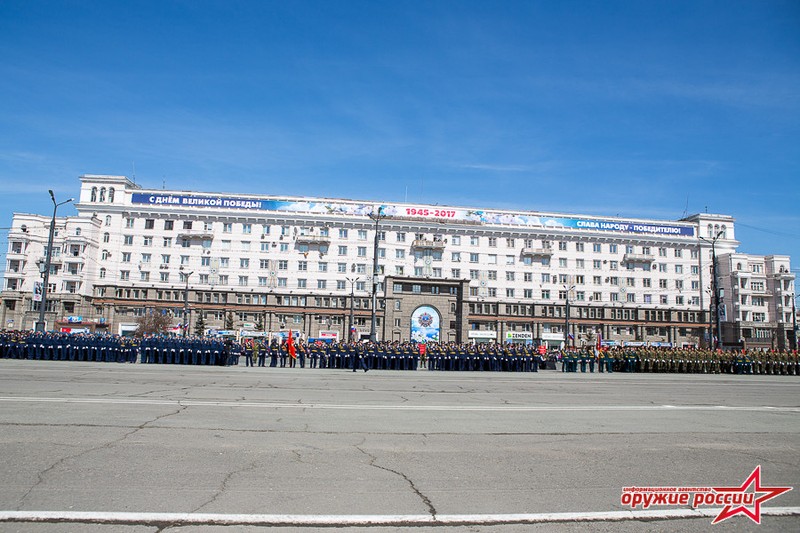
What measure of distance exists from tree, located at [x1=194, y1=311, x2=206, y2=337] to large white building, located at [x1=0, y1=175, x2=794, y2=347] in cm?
121

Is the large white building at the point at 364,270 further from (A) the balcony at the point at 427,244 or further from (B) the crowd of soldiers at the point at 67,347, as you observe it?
(B) the crowd of soldiers at the point at 67,347

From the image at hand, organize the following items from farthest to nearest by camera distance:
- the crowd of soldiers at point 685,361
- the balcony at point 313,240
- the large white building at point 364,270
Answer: the balcony at point 313,240, the large white building at point 364,270, the crowd of soldiers at point 685,361

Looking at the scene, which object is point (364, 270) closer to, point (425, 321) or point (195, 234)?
point (425, 321)

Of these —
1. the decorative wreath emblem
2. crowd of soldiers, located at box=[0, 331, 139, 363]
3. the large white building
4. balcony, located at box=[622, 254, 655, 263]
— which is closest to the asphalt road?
crowd of soldiers, located at box=[0, 331, 139, 363]

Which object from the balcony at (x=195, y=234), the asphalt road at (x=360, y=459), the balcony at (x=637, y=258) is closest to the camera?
the asphalt road at (x=360, y=459)

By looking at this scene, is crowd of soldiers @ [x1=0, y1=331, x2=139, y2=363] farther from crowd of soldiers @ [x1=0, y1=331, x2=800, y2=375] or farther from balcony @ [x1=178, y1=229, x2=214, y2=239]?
balcony @ [x1=178, y1=229, x2=214, y2=239]

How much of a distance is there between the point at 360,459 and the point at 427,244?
6194cm

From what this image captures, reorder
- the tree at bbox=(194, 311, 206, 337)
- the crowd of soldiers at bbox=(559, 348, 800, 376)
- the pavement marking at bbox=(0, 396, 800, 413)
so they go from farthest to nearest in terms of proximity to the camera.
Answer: the tree at bbox=(194, 311, 206, 337)
the crowd of soldiers at bbox=(559, 348, 800, 376)
the pavement marking at bbox=(0, 396, 800, 413)

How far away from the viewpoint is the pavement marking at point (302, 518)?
516 cm

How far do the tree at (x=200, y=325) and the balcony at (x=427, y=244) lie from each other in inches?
1025

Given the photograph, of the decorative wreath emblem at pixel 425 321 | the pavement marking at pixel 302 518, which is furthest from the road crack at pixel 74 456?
the decorative wreath emblem at pixel 425 321

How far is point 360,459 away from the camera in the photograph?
766 centimetres

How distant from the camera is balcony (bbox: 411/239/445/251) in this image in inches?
2724

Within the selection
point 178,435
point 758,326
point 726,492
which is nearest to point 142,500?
point 178,435
